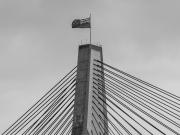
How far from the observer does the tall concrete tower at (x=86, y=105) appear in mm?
36656

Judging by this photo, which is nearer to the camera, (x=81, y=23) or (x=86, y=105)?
(x=86, y=105)

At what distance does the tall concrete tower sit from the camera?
36.7 metres

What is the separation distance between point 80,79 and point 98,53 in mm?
4081

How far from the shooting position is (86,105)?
37.0m

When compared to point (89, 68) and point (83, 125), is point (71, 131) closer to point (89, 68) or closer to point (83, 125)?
point (83, 125)

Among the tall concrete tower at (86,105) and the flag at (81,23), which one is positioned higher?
the flag at (81,23)

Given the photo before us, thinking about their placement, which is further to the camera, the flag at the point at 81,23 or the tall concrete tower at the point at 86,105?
the flag at the point at 81,23

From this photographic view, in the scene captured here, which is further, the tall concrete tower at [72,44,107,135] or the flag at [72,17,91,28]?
the flag at [72,17,91,28]

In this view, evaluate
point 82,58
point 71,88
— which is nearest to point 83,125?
point 71,88

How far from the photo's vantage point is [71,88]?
3906 centimetres

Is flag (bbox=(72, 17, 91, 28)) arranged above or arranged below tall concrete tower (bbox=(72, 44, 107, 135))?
above

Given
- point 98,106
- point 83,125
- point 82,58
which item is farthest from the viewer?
point 82,58

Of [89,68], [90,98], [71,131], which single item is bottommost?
[71,131]

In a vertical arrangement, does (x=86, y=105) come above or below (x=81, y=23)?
below
